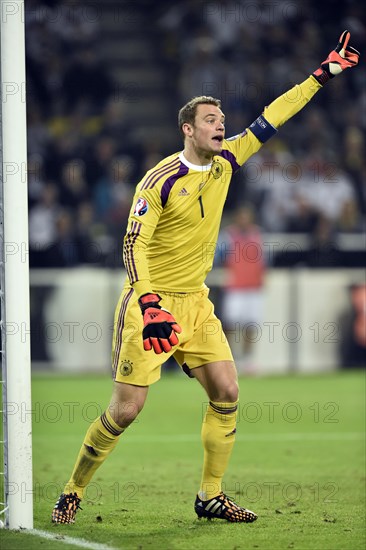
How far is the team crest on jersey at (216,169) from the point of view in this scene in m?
6.57

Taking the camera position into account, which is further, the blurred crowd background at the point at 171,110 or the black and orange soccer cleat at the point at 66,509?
the blurred crowd background at the point at 171,110

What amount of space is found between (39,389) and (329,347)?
4.63 metres

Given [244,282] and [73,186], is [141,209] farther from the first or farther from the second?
[73,186]

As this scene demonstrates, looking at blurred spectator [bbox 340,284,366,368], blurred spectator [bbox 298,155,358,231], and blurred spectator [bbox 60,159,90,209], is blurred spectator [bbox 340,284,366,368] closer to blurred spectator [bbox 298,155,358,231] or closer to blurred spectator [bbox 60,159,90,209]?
blurred spectator [bbox 298,155,358,231]

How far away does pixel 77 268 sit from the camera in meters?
15.4

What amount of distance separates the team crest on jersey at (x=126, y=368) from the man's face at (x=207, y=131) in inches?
53.9

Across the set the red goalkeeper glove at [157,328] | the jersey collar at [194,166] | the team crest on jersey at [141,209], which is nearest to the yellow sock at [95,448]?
the red goalkeeper glove at [157,328]

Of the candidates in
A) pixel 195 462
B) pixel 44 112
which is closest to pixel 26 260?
pixel 195 462

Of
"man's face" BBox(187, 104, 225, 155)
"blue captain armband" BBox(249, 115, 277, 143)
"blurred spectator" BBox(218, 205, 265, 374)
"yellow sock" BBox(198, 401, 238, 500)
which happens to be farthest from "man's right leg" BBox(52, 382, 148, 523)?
"blurred spectator" BBox(218, 205, 265, 374)

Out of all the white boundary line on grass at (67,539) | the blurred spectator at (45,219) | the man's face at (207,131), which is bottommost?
the white boundary line on grass at (67,539)

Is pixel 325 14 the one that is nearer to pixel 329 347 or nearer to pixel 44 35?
pixel 44 35

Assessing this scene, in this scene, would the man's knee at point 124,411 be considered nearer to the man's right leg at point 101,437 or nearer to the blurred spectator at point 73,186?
the man's right leg at point 101,437

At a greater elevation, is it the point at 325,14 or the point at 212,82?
the point at 325,14

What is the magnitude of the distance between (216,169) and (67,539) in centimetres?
240
